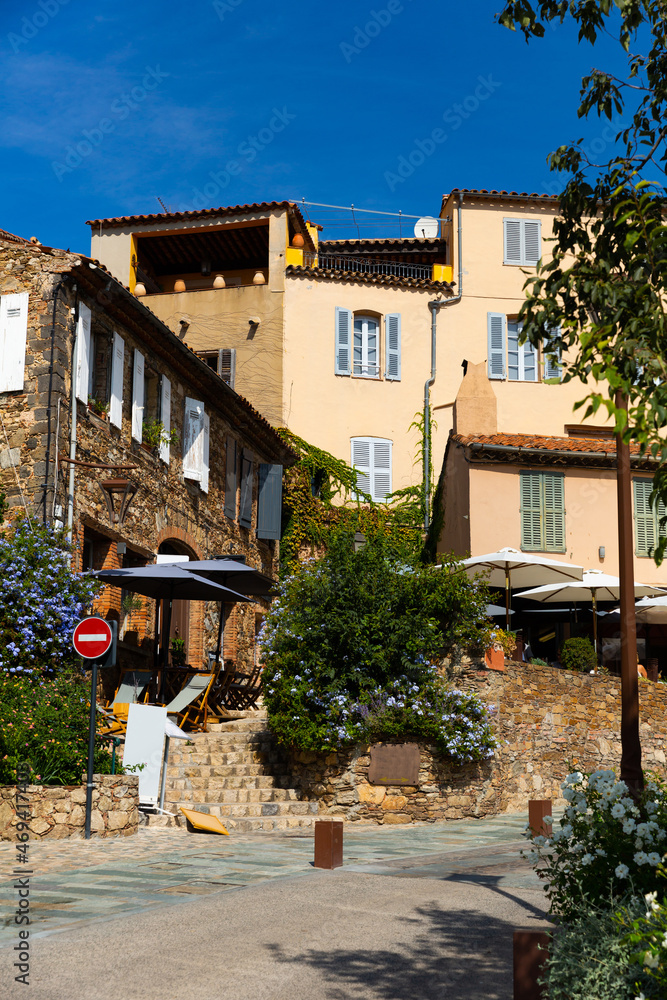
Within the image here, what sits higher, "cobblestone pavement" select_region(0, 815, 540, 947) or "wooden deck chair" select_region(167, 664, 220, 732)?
"wooden deck chair" select_region(167, 664, 220, 732)

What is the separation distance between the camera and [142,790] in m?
12.0

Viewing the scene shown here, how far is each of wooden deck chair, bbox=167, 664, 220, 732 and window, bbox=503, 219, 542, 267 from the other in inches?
721

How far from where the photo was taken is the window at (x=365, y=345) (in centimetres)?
2842

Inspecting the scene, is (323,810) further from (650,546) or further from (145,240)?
(145,240)

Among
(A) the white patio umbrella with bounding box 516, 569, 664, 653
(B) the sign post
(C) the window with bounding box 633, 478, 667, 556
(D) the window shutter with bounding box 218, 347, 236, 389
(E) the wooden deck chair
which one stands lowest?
(E) the wooden deck chair

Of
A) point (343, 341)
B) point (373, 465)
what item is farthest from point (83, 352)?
point (343, 341)

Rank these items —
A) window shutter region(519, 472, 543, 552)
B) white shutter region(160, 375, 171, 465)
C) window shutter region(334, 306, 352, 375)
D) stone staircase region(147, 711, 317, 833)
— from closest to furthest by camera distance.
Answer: stone staircase region(147, 711, 317, 833), white shutter region(160, 375, 171, 465), window shutter region(519, 472, 543, 552), window shutter region(334, 306, 352, 375)

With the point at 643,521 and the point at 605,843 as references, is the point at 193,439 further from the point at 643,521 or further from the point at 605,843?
the point at 605,843

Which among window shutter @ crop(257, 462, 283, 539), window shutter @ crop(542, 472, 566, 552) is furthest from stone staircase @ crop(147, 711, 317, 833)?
window shutter @ crop(542, 472, 566, 552)

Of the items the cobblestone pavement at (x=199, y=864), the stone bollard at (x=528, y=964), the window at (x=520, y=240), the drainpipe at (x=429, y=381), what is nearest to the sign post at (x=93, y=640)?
the cobblestone pavement at (x=199, y=864)

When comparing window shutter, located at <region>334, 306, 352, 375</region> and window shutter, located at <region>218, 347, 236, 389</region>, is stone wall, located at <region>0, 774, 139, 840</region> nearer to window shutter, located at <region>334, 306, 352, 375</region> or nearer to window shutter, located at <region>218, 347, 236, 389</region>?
window shutter, located at <region>218, 347, 236, 389</region>

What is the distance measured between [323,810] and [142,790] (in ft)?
7.20

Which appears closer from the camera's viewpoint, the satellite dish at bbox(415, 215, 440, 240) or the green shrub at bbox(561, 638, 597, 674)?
the green shrub at bbox(561, 638, 597, 674)

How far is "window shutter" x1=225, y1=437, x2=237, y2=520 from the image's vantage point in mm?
21781
